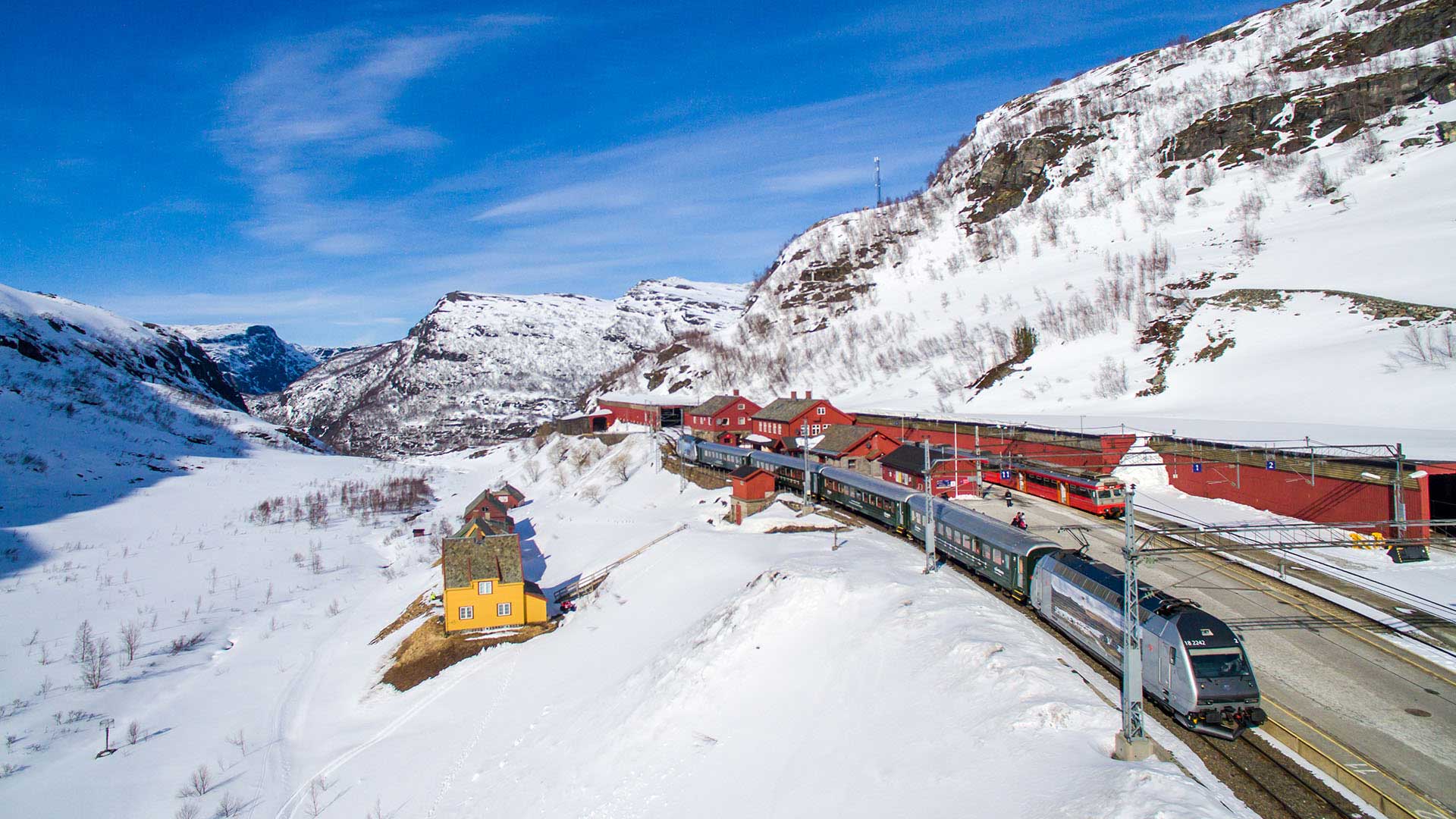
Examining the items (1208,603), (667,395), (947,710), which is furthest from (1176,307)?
(667,395)

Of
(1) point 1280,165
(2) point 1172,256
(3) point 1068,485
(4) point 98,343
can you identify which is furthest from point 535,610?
(4) point 98,343

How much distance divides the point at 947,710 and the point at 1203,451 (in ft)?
89.1

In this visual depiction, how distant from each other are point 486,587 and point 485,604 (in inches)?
37.0

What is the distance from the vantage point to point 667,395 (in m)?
119

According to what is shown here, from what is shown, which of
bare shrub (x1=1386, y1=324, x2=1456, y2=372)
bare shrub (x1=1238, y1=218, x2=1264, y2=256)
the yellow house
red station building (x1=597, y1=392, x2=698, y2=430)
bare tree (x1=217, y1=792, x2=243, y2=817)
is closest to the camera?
bare tree (x1=217, y1=792, x2=243, y2=817)

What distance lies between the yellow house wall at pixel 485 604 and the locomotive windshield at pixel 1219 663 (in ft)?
98.7

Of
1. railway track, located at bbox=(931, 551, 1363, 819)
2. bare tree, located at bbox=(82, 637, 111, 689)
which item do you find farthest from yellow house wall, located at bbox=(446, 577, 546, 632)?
railway track, located at bbox=(931, 551, 1363, 819)

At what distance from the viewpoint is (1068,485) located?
39125 millimetres

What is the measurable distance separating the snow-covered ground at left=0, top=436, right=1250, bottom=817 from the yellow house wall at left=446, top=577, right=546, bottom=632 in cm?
275

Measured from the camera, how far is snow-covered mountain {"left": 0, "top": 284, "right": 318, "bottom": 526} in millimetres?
72812

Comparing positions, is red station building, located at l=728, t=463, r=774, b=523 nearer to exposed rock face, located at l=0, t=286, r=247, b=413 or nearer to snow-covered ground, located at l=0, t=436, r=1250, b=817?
snow-covered ground, located at l=0, t=436, r=1250, b=817

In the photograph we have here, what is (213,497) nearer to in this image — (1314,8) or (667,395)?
(667,395)

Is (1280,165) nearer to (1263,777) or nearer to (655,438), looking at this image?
(655,438)

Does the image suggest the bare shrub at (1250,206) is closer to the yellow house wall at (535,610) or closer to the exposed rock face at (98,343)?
the yellow house wall at (535,610)
